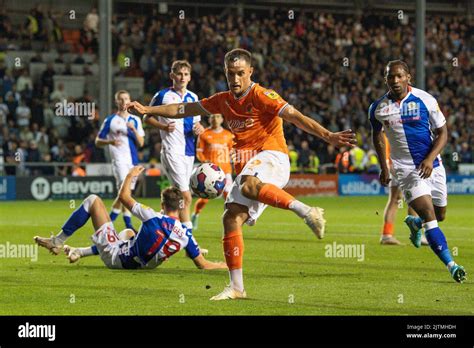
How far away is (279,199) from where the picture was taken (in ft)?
30.4

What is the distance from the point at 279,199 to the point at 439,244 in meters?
2.28

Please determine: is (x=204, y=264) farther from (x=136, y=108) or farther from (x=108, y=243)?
(x=136, y=108)

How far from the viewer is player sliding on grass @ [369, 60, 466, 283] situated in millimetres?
10859

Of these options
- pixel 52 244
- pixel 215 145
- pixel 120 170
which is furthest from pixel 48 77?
pixel 52 244

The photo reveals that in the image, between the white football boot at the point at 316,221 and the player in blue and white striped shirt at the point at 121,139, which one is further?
the player in blue and white striped shirt at the point at 121,139

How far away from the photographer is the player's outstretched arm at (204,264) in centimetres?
1193

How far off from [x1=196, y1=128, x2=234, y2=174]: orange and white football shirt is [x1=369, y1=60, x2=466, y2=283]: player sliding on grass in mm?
7868

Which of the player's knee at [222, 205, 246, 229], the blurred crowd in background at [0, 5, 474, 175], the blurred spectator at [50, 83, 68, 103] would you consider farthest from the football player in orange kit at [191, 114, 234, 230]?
the blurred spectator at [50, 83, 68, 103]

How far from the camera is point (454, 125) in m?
38.7

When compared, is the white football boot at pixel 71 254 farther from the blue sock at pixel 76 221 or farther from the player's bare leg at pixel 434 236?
the player's bare leg at pixel 434 236

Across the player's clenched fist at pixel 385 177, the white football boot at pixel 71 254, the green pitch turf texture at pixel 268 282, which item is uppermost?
the player's clenched fist at pixel 385 177

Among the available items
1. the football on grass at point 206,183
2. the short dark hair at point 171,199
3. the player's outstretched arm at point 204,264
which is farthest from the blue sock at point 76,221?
the football on grass at point 206,183

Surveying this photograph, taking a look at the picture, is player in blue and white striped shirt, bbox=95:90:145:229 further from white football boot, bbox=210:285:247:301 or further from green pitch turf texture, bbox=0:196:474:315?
white football boot, bbox=210:285:247:301

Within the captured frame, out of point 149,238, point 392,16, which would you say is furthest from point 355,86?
point 149,238
